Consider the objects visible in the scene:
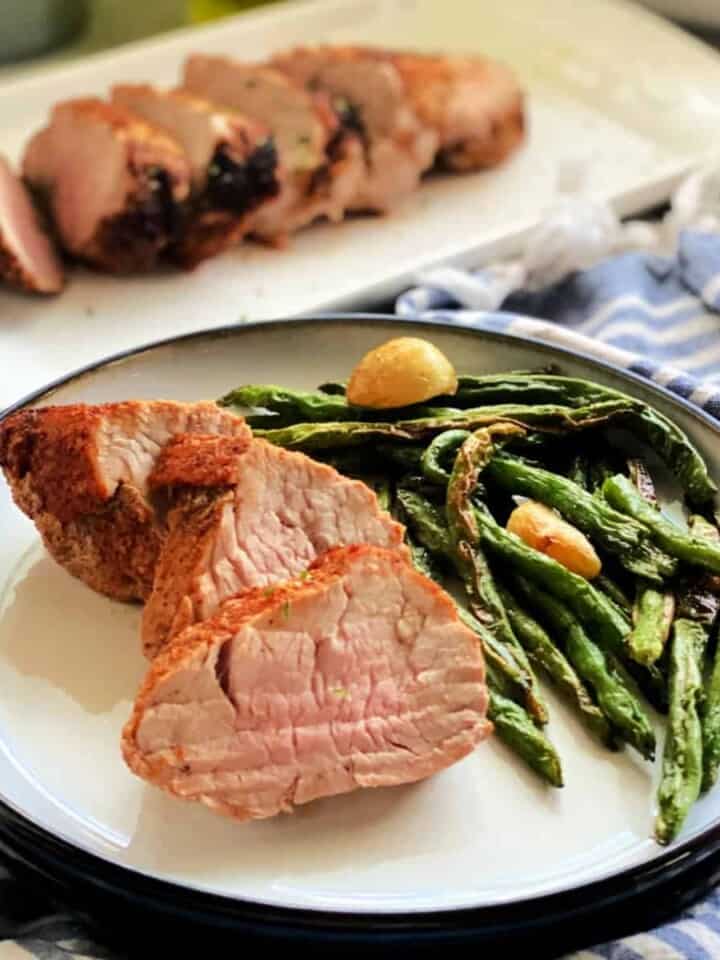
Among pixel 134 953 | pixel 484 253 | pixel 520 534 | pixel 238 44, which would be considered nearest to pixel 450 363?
pixel 520 534

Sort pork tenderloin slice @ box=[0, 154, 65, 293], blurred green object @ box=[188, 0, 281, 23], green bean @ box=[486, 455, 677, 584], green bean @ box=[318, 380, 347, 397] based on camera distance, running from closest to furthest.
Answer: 1. green bean @ box=[486, 455, 677, 584]
2. green bean @ box=[318, 380, 347, 397]
3. pork tenderloin slice @ box=[0, 154, 65, 293]
4. blurred green object @ box=[188, 0, 281, 23]

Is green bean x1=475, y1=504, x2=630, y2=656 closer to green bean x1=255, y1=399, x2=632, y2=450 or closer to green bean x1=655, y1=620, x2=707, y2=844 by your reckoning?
green bean x1=655, y1=620, x2=707, y2=844

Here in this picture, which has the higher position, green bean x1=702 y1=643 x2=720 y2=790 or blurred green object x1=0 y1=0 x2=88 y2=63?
blurred green object x1=0 y1=0 x2=88 y2=63

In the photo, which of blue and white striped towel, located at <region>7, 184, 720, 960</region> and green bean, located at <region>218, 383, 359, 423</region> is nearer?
green bean, located at <region>218, 383, 359, 423</region>

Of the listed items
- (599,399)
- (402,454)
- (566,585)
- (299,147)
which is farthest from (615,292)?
(566,585)

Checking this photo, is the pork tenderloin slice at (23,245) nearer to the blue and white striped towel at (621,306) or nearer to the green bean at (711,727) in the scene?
the blue and white striped towel at (621,306)

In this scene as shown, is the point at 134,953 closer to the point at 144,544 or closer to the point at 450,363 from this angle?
the point at 144,544

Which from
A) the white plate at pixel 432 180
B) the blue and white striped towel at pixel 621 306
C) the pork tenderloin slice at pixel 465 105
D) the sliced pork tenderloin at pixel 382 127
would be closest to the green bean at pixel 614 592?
the blue and white striped towel at pixel 621 306

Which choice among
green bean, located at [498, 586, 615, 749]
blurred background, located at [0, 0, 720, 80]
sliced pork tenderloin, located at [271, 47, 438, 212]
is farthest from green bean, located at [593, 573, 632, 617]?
blurred background, located at [0, 0, 720, 80]

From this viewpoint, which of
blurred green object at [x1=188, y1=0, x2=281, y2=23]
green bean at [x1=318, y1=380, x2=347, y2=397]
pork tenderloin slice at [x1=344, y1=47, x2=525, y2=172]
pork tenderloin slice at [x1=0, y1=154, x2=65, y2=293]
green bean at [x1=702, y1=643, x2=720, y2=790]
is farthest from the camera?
blurred green object at [x1=188, y1=0, x2=281, y2=23]
